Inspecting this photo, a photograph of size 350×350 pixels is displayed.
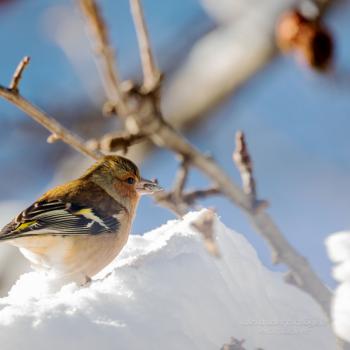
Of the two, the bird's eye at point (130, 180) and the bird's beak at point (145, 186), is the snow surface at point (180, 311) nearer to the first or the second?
the bird's beak at point (145, 186)

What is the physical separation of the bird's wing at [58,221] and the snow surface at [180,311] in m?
1.44

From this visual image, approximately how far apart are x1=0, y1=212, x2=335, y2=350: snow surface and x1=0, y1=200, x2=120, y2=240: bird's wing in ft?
4.73

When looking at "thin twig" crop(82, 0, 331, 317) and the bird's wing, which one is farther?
the bird's wing

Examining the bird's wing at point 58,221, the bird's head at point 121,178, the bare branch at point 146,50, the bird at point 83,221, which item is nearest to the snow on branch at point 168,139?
the bare branch at point 146,50

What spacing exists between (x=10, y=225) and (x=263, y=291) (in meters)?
1.76

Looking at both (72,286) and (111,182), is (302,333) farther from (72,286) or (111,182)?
(111,182)

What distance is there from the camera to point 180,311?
3.83 ft

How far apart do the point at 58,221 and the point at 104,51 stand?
2.06 m

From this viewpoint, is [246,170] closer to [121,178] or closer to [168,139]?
[168,139]

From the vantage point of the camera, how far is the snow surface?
1.09 metres

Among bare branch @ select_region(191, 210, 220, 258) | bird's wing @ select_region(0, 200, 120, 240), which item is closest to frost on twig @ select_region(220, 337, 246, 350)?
bare branch @ select_region(191, 210, 220, 258)

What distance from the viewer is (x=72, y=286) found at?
1.49 m

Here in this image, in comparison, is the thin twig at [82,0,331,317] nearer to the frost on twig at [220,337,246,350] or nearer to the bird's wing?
the frost on twig at [220,337,246,350]

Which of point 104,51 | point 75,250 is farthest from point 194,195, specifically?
point 75,250
